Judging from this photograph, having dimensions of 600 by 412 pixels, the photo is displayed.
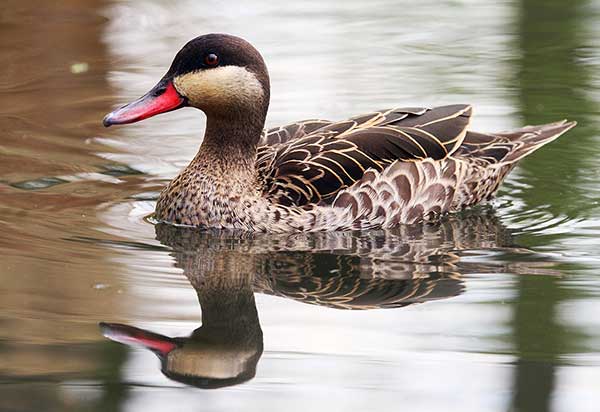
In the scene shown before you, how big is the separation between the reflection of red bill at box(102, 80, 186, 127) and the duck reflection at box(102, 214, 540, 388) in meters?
0.76

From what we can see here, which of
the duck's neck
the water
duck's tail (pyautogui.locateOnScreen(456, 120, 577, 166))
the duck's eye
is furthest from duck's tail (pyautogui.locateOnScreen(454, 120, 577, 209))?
the duck's eye

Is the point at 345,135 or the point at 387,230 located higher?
the point at 345,135

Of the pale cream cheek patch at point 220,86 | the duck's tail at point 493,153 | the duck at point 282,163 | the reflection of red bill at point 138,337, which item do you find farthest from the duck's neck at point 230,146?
the reflection of red bill at point 138,337

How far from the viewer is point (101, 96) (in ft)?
38.9

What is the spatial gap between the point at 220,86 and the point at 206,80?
11 cm

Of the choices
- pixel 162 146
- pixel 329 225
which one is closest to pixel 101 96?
pixel 162 146

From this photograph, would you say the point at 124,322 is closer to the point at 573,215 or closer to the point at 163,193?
the point at 163,193

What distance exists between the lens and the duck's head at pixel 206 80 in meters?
8.59

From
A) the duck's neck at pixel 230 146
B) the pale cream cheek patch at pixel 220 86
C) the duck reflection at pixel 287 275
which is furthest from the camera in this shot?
the duck's neck at pixel 230 146

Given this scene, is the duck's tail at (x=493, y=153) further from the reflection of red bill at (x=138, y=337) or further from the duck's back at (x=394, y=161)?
the reflection of red bill at (x=138, y=337)

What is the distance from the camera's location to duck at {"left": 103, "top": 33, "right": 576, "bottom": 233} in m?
8.66

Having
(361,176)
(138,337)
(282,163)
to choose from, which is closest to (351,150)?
(361,176)

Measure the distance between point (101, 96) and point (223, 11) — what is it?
9.98ft

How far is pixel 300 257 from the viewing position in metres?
8.23
